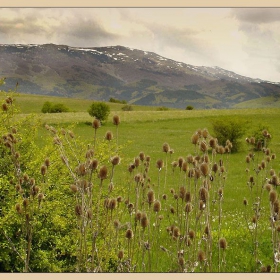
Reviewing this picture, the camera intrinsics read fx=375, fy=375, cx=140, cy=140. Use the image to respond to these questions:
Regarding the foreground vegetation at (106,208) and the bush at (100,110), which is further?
the bush at (100,110)

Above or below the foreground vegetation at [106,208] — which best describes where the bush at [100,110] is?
above

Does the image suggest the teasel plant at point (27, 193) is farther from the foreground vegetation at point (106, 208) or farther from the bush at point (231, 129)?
the bush at point (231, 129)

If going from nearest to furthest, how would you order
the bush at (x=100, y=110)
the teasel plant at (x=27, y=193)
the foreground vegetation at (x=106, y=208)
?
1. the teasel plant at (x=27, y=193)
2. the foreground vegetation at (x=106, y=208)
3. the bush at (x=100, y=110)

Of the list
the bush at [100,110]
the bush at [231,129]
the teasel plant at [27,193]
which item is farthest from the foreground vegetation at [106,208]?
the bush at [100,110]

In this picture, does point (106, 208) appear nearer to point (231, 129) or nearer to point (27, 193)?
point (27, 193)

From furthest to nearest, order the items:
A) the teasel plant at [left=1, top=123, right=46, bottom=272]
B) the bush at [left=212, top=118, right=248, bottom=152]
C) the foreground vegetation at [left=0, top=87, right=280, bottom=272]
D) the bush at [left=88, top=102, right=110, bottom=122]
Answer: the bush at [left=88, top=102, right=110, bottom=122]
the bush at [left=212, top=118, right=248, bottom=152]
the foreground vegetation at [left=0, top=87, right=280, bottom=272]
the teasel plant at [left=1, top=123, right=46, bottom=272]

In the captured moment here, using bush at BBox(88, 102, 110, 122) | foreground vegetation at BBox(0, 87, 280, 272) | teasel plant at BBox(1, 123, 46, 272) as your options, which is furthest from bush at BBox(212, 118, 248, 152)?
teasel plant at BBox(1, 123, 46, 272)

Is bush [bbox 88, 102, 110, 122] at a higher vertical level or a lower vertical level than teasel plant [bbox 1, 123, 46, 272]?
higher

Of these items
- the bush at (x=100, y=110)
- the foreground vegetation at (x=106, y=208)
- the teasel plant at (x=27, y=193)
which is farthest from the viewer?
the bush at (x=100, y=110)

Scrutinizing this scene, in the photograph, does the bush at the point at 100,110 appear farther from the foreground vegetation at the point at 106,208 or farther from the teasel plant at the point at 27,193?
the teasel plant at the point at 27,193

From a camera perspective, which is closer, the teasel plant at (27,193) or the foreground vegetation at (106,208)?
the teasel plant at (27,193)

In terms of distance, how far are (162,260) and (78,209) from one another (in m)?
2.63

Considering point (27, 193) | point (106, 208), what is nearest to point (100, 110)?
point (27, 193)

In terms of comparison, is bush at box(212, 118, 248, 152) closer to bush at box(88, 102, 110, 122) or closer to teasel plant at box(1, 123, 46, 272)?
bush at box(88, 102, 110, 122)
